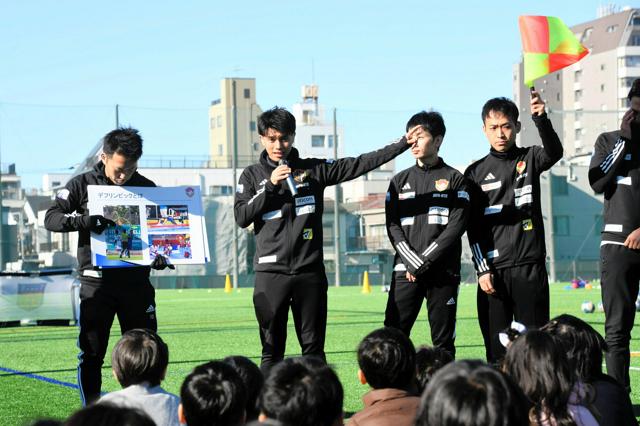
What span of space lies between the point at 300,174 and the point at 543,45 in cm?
185

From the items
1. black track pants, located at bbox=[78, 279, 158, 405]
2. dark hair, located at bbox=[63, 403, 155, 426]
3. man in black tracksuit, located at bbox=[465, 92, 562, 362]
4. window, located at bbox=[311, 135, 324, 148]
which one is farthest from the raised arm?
window, located at bbox=[311, 135, 324, 148]

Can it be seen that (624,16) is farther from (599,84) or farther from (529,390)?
(529,390)

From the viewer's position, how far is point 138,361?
4.72 meters

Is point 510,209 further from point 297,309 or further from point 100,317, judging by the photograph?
point 100,317

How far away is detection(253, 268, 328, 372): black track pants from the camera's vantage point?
22.6 ft

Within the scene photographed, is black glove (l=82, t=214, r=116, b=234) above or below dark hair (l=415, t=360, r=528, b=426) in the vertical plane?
above

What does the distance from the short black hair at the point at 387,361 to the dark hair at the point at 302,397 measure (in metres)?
1.11

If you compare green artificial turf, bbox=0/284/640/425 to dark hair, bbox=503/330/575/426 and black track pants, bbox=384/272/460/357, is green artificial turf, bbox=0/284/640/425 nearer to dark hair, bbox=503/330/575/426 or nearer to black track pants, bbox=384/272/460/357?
black track pants, bbox=384/272/460/357

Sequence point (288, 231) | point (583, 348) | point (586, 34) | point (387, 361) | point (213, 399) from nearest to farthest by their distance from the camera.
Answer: point (213, 399) < point (387, 361) < point (583, 348) < point (288, 231) < point (586, 34)

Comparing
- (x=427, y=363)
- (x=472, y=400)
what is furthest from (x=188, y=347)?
(x=472, y=400)

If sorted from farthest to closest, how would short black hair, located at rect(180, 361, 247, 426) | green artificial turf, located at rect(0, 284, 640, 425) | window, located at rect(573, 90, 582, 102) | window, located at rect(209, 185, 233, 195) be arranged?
1. window, located at rect(573, 90, 582, 102)
2. window, located at rect(209, 185, 233, 195)
3. green artificial turf, located at rect(0, 284, 640, 425)
4. short black hair, located at rect(180, 361, 247, 426)

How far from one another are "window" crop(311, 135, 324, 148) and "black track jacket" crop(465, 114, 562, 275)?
8755 centimetres

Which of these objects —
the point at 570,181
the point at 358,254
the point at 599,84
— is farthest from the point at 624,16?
the point at 358,254

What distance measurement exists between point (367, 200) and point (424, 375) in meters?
54.1
